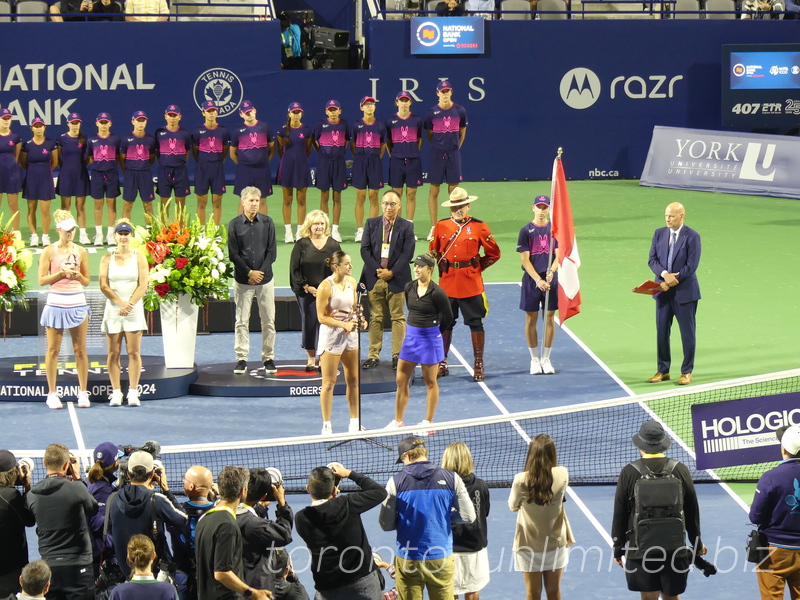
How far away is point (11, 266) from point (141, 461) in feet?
21.8

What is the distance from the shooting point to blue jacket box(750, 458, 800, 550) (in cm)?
803

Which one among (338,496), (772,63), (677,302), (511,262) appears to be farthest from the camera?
(772,63)

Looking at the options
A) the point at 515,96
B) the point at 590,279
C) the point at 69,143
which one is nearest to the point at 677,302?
the point at 590,279

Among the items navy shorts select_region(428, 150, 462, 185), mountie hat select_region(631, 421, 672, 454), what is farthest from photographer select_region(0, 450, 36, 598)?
navy shorts select_region(428, 150, 462, 185)

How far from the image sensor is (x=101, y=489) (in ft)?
27.7

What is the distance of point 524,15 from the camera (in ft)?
97.0

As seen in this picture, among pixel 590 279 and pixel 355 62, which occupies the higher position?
pixel 355 62

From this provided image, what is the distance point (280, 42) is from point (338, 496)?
69.0 ft

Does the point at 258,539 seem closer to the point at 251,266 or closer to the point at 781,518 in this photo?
the point at 781,518

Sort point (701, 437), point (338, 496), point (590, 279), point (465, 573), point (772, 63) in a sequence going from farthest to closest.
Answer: point (772, 63)
point (590, 279)
point (701, 437)
point (465, 573)
point (338, 496)

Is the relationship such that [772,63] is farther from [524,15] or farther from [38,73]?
[38,73]

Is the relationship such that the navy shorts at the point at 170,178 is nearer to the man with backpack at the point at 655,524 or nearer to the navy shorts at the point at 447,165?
the navy shorts at the point at 447,165

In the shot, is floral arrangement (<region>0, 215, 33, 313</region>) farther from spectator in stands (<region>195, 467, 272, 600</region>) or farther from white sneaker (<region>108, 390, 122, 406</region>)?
spectator in stands (<region>195, 467, 272, 600</region>)

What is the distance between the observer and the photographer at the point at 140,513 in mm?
7867
